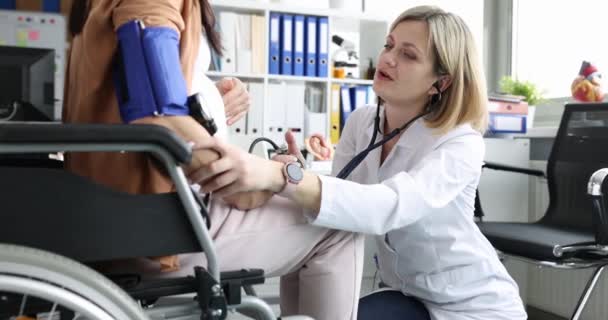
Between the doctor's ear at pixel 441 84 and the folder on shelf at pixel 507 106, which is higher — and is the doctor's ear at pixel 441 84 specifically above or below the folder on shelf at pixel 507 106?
above

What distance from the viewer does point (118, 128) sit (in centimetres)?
60

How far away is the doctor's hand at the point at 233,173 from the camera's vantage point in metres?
0.75

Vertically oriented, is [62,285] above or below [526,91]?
below

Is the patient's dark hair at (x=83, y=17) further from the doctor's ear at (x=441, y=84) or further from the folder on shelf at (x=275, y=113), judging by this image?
the folder on shelf at (x=275, y=113)

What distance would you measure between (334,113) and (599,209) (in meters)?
1.43

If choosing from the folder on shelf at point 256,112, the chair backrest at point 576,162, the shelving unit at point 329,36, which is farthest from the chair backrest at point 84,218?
the folder on shelf at point 256,112

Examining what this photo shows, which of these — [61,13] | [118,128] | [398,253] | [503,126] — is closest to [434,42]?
[398,253]

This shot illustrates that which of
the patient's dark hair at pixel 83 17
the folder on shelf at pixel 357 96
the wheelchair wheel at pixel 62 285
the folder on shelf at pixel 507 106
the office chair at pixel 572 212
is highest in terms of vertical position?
the patient's dark hair at pixel 83 17

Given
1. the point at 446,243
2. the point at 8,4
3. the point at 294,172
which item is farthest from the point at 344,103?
the point at 294,172

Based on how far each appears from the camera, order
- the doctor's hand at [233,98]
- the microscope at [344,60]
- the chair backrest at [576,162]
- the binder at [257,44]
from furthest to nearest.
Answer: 1. the microscope at [344,60]
2. the binder at [257,44]
3. the chair backrest at [576,162]
4. the doctor's hand at [233,98]

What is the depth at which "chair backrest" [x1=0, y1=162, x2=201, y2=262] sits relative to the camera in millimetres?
633

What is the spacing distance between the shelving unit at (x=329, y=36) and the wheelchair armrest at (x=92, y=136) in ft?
7.02

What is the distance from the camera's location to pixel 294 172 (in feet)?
2.80

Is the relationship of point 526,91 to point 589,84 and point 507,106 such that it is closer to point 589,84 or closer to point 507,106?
point 507,106
